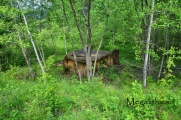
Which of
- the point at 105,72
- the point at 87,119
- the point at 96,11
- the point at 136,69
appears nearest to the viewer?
the point at 87,119

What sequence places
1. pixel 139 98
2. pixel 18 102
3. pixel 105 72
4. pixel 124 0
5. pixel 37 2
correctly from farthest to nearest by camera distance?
pixel 105 72, pixel 37 2, pixel 124 0, pixel 18 102, pixel 139 98

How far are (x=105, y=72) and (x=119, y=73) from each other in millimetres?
1164

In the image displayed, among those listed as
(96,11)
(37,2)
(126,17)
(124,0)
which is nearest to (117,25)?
(126,17)

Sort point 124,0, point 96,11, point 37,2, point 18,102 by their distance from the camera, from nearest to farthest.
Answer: point 18,102
point 96,11
point 124,0
point 37,2

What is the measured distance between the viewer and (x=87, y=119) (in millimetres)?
4191

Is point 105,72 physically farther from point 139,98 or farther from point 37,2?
point 139,98

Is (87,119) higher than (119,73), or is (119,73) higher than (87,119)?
(87,119)

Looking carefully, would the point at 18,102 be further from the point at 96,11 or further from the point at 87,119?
the point at 96,11

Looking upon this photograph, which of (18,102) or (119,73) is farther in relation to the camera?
(119,73)

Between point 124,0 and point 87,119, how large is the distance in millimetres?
9367

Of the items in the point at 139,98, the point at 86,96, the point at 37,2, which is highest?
the point at 37,2

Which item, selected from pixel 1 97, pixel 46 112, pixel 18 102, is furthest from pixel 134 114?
Answer: pixel 1 97

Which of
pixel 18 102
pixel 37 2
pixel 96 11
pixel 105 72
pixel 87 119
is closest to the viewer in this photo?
pixel 87 119

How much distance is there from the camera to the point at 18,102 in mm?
4836
